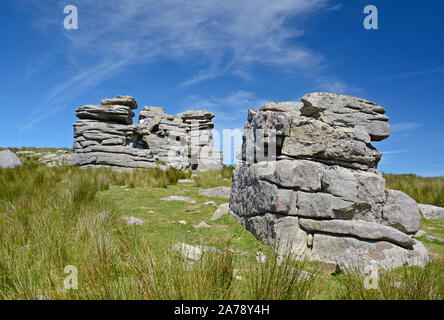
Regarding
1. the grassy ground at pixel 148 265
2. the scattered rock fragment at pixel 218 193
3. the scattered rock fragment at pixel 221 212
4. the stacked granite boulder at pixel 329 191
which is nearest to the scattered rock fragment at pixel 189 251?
the grassy ground at pixel 148 265

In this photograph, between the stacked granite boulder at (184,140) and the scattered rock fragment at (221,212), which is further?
the stacked granite boulder at (184,140)

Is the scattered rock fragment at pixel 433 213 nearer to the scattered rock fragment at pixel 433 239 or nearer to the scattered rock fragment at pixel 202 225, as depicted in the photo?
the scattered rock fragment at pixel 433 239

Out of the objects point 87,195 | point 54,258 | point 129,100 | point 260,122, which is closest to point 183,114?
point 129,100

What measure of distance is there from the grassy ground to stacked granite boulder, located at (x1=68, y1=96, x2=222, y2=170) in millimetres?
9682

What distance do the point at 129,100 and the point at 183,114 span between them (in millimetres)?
5619

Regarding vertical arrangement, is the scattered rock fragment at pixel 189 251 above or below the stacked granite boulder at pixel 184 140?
below

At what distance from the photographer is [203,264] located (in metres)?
2.26

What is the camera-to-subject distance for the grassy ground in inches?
82.3

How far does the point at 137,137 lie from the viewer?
18.6 m

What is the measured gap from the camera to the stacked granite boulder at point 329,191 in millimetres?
3871

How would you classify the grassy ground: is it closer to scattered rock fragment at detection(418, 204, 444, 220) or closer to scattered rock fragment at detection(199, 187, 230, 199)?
scattered rock fragment at detection(418, 204, 444, 220)

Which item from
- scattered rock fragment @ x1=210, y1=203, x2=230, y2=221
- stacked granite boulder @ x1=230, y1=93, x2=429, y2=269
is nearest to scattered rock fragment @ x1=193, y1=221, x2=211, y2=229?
scattered rock fragment @ x1=210, y1=203, x2=230, y2=221

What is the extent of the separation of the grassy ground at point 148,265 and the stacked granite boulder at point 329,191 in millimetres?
373

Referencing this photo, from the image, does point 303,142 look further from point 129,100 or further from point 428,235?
point 129,100
